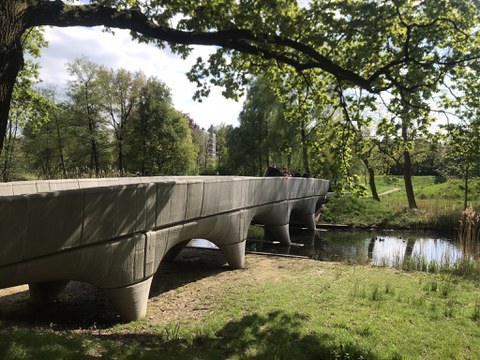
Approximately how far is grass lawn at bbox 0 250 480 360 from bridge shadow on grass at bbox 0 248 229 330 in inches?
4.2

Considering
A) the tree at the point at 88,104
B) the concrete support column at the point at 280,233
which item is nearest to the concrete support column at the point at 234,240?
the concrete support column at the point at 280,233

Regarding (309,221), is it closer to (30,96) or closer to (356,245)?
(356,245)

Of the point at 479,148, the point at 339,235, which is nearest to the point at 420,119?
the point at 479,148

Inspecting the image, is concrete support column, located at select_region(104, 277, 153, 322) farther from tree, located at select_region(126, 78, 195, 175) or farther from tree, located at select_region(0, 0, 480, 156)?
tree, located at select_region(126, 78, 195, 175)

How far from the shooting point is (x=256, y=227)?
962 inches

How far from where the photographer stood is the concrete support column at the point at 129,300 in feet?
23.7

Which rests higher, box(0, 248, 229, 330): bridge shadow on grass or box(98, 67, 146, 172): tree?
box(98, 67, 146, 172): tree

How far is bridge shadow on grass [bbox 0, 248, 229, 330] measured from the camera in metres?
7.20

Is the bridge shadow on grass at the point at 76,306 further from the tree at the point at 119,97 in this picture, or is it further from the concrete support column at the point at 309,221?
the tree at the point at 119,97

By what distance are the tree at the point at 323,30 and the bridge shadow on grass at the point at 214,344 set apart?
433cm

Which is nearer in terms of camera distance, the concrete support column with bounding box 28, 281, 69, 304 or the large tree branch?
the large tree branch

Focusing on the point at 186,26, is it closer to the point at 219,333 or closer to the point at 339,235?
the point at 219,333

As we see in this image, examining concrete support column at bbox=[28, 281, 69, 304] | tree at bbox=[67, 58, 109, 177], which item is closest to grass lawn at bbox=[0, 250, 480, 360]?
concrete support column at bbox=[28, 281, 69, 304]

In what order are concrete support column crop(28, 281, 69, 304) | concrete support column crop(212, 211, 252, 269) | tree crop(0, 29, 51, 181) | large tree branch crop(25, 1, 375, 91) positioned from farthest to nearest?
tree crop(0, 29, 51, 181), concrete support column crop(212, 211, 252, 269), concrete support column crop(28, 281, 69, 304), large tree branch crop(25, 1, 375, 91)
